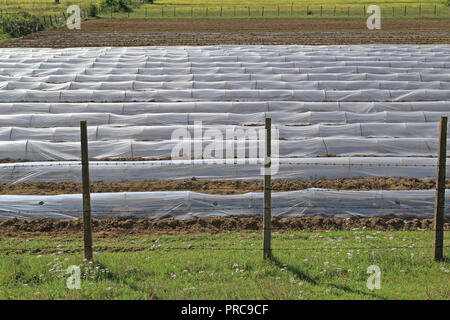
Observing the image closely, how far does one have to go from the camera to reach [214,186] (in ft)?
31.3

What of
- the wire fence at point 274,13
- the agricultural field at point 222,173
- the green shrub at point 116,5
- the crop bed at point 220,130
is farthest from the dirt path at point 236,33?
the green shrub at point 116,5

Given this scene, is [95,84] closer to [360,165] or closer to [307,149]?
[307,149]

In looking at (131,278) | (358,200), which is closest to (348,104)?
(358,200)

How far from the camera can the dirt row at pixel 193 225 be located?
7.81 m

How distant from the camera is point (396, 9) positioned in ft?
178

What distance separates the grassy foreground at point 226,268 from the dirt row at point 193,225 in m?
0.43

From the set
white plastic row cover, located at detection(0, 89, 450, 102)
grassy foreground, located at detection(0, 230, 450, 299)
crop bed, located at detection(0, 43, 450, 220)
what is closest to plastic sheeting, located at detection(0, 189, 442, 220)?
crop bed, located at detection(0, 43, 450, 220)

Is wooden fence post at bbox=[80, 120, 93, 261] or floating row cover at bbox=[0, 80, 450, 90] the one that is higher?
floating row cover at bbox=[0, 80, 450, 90]

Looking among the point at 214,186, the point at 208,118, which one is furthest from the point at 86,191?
the point at 208,118

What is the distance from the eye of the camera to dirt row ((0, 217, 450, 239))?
7.81 meters

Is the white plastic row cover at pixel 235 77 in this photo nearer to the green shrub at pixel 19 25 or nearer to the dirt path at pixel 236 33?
the dirt path at pixel 236 33

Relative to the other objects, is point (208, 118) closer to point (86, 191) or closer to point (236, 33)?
point (86, 191)

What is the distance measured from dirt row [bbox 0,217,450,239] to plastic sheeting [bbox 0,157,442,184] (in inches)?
66.5

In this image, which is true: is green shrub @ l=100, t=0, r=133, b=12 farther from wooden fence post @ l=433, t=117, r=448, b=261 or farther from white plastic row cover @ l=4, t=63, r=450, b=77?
wooden fence post @ l=433, t=117, r=448, b=261
